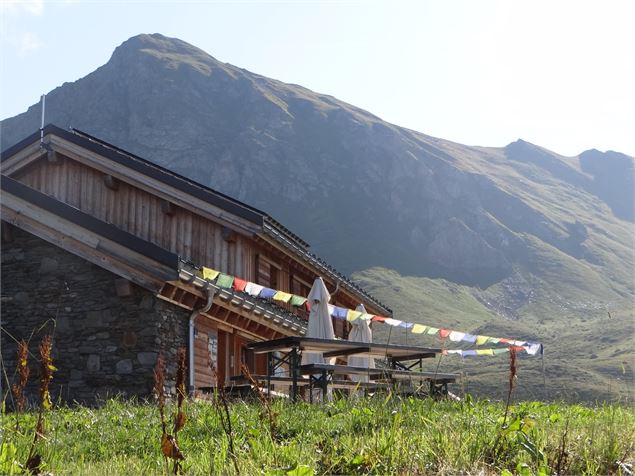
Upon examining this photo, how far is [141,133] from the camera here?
175125 millimetres

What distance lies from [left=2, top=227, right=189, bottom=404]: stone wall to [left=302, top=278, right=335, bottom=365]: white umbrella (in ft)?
7.59

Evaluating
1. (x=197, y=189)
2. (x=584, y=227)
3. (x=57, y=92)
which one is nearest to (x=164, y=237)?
(x=197, y=189)

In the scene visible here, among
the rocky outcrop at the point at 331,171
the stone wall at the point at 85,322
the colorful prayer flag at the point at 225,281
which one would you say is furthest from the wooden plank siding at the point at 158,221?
the rocky outcrop at the point at 331,171

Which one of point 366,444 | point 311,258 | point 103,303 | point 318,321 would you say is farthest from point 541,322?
point 366,444

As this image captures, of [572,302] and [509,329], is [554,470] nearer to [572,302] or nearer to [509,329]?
[509,329]

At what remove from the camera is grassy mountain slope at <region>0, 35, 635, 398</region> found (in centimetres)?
13175

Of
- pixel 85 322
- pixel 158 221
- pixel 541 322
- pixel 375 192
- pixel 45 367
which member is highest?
pixel 375 192

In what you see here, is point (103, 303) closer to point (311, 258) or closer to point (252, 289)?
point (252, 289)

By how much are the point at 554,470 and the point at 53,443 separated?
13.4 ft

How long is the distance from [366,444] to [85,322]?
992cm

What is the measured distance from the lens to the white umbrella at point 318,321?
15.4 metres

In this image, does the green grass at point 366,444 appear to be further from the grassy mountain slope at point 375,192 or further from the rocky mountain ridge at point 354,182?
the rocky mountain ridge at point 354,182

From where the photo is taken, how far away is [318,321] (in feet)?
51.9

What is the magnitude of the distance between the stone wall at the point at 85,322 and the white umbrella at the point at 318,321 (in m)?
2.31
